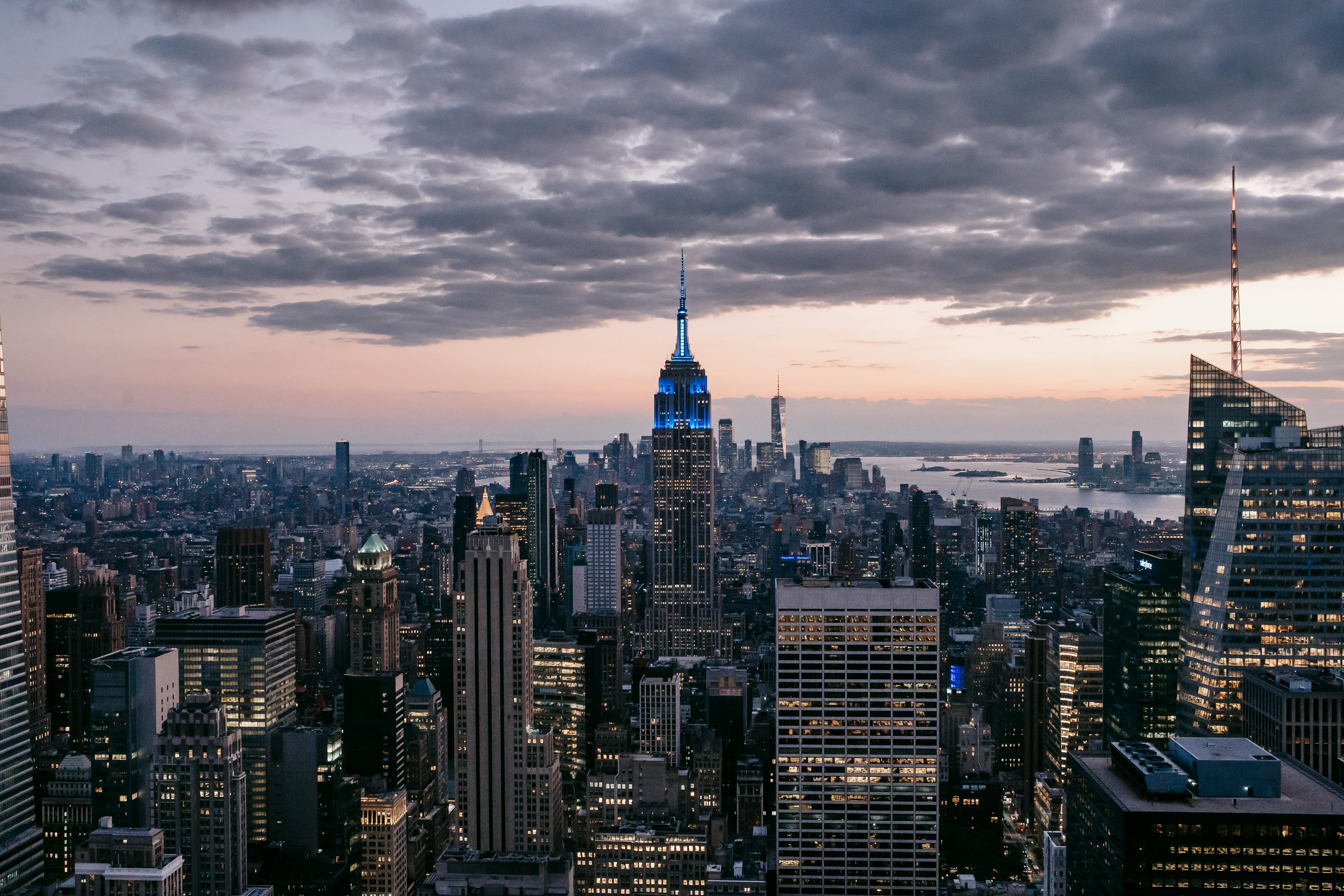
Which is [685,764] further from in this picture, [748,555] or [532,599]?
[748,555]

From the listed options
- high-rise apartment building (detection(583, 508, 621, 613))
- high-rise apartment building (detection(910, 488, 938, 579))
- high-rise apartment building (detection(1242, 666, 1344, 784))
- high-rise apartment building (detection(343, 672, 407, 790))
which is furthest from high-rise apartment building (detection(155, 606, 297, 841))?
high-rise apartment building (detection(910, 488, 938, 579))

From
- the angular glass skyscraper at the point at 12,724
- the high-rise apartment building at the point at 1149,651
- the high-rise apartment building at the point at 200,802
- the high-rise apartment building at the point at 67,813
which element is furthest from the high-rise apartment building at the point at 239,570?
the high-rise apartment building at the point at 1149,651

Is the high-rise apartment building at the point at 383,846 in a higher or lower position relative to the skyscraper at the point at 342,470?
lower

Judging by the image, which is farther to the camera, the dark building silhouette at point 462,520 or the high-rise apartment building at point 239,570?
the dark building silhouette at point 462,520

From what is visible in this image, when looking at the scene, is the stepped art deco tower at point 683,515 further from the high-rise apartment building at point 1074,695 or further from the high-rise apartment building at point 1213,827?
the high-rise apartment building at point 1213,827

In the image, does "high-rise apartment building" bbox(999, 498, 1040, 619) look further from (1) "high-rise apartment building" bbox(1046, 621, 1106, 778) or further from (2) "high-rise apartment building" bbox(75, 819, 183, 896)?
(2) "high-rise apartment building" bbox(75, 819, 183, 896)

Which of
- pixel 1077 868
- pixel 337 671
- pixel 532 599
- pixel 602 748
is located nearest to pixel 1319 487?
pixel 1077 868
